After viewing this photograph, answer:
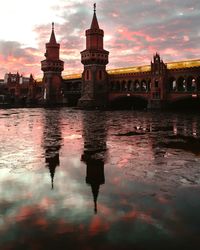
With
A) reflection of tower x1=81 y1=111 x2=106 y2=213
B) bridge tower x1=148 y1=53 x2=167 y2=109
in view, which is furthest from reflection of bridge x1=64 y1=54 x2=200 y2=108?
reflection of tower x1=81 y1=111 x2=106 y2=213

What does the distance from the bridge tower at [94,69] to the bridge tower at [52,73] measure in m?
19.9

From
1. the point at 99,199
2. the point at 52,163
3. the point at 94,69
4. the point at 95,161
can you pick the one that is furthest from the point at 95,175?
the point at 94,69

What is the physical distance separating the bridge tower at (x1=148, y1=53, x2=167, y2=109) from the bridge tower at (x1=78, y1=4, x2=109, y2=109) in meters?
17.0

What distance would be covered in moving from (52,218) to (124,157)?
7643 millimetres

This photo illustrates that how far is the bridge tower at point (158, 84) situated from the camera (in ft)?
197

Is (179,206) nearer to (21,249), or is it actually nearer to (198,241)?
(198,241)

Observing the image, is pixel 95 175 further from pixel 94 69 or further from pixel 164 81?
pixel 94 69

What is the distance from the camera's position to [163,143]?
18250 mm

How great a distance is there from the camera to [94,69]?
2948 inches

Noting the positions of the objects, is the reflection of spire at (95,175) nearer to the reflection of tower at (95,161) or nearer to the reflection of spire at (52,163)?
the reflection of tower at (95,161)

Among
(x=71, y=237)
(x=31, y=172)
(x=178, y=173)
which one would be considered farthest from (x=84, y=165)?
(x=71, y=237)

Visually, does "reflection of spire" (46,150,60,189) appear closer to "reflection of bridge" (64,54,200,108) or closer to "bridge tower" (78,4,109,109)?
"reflection of bridge" (64,54,200,108)

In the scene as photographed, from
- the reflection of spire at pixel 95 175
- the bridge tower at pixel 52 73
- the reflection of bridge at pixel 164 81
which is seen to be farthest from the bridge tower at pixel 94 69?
the reflection of spire at pixel 95 175

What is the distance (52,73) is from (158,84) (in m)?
43.5
